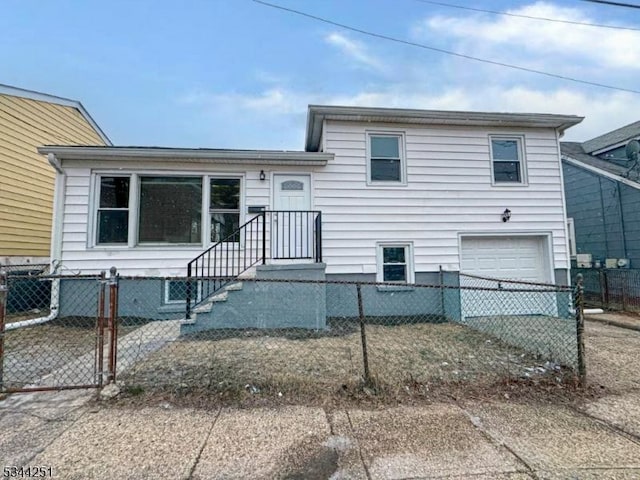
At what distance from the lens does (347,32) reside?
305 inches

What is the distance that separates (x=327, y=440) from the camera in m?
2.43

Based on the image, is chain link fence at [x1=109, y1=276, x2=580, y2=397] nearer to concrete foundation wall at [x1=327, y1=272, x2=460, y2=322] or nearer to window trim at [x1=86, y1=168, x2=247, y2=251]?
concrete foundation wall at [x1=327, y1=272, x2=460, y2=322]

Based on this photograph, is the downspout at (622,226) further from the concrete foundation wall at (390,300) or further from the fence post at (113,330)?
the fence post at (113,330)

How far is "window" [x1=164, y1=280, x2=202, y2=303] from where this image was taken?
6.64 meters

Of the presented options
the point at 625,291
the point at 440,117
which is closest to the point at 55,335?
the point at 440,117

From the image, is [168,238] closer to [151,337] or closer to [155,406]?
[151,337]

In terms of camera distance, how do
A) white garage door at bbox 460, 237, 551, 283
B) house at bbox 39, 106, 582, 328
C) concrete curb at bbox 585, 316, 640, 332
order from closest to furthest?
concrete curb at bbox 585, 316, 640, 332 < house at bbox 39, 106, 582, 328 < white garage door at bbox 460, 237, 551, 283

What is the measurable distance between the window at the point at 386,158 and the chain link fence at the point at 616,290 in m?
5.97

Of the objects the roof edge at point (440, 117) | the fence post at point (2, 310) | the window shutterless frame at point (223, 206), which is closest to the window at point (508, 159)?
the roof edge at point (440, 117)

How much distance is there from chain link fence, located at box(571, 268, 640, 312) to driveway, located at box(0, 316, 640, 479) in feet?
20.4

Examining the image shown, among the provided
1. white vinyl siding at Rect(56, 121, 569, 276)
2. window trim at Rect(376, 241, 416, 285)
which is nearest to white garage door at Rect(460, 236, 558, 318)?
white vinyl siding at Rect(56, 121, 569, 276)

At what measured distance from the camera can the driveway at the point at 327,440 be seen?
6.91ft

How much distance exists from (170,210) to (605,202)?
11986mm

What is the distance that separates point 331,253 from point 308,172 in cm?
188
